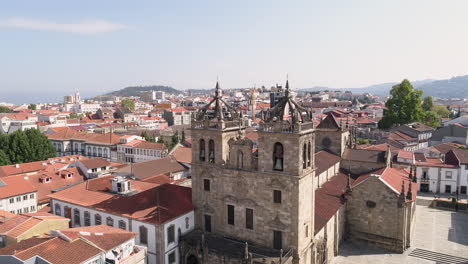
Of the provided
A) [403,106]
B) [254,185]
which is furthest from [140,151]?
[403,106]

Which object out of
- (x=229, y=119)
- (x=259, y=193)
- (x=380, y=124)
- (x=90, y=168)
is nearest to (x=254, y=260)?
(x=259, y=193)

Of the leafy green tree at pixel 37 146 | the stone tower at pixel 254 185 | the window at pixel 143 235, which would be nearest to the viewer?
the stone tower at pixel 254 185

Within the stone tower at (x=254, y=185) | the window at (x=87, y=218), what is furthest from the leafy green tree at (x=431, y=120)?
the window at (x=87, y=218)

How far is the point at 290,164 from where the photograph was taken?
30.1 meters

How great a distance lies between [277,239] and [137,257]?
1250cm

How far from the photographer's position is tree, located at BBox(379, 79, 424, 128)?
95.0m

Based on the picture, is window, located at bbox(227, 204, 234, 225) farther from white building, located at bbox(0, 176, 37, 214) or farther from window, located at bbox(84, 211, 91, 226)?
white building, located at bbox(0, 176, 37, 214)

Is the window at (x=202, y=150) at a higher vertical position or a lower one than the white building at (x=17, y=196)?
higher

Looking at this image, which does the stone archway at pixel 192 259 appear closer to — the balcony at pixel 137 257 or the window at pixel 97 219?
the balcony at pixel 137 257

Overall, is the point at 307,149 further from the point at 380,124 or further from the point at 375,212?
the point at 380,124

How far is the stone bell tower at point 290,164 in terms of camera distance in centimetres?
2986

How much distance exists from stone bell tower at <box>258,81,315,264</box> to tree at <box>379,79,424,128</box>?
246 feet

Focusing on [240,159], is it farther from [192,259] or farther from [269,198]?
[192,259]

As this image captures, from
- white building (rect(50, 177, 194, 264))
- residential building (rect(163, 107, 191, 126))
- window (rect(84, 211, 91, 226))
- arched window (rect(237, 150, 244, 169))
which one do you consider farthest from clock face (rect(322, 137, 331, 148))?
residential building (rect(163, 107, 191, 126))
